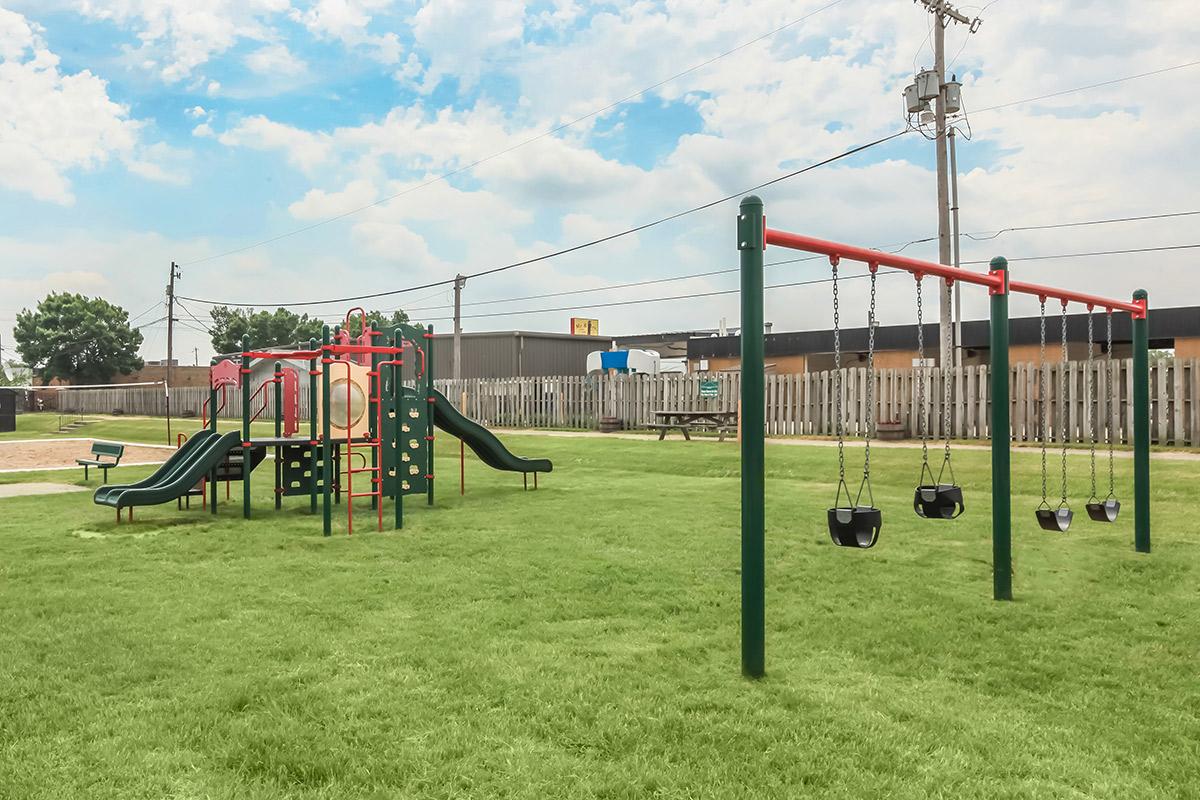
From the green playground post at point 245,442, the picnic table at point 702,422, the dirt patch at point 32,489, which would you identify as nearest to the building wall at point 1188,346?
the picnic table at point 702,422

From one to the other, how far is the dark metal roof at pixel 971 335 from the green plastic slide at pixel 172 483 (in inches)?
588

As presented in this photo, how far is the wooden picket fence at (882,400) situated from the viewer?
16.6m

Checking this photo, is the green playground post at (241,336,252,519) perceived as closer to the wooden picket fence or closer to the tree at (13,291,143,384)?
the wooden picket fence

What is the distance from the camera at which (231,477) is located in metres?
11.5

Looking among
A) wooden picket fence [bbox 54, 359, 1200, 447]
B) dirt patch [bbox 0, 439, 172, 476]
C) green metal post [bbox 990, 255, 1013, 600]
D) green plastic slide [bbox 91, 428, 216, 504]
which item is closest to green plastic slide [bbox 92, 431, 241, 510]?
green plastic slide [bbox 91, 428, 216, 504]

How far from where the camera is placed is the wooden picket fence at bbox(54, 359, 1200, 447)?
1659 centimetres

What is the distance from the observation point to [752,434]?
4254 millimetres

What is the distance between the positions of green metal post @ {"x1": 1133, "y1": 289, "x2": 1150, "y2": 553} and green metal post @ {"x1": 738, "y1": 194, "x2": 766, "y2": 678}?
4921mm

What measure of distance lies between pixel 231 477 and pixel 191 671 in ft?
25.3

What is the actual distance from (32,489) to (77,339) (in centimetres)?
5777

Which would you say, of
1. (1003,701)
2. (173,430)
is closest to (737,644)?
(1003,701)

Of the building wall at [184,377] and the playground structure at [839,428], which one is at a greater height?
the building wall at [184,377]

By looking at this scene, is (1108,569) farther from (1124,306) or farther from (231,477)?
(231,477)

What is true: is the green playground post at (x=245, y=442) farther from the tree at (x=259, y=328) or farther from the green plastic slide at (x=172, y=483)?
the tree at (x=259, y=328)
